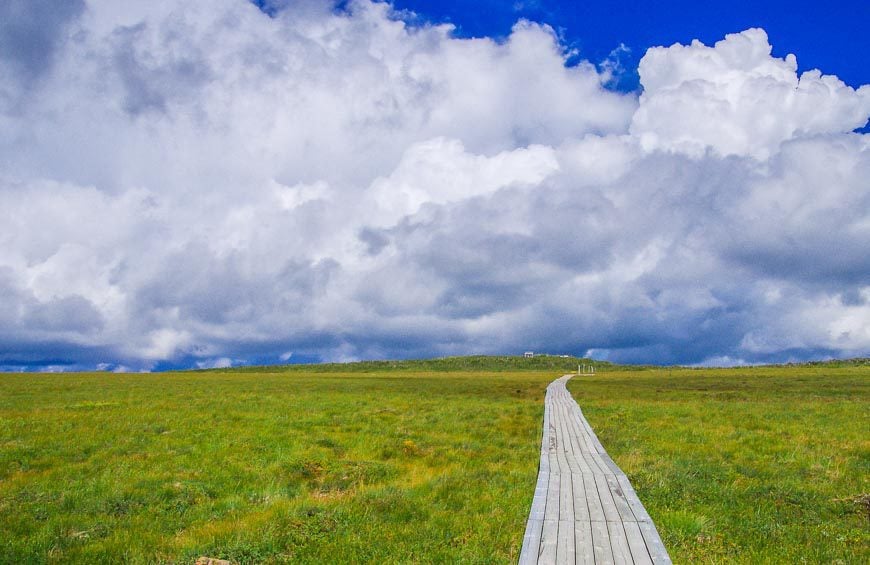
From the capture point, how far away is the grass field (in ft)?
30.9

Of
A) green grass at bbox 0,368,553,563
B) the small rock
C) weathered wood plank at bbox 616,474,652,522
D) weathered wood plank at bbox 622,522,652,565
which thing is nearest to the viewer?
weathered wood plank at bbox 622,522,652,565

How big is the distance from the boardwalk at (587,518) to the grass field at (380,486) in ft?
1.56

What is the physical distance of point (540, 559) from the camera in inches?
311

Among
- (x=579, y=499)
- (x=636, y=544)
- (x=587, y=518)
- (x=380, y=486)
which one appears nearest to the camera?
(x=636, y=544)

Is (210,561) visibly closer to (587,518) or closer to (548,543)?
(548,543)

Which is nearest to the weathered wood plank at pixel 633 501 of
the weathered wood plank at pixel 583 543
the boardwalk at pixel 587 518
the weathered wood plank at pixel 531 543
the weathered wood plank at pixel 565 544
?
the boardwalk at pixel 587 518

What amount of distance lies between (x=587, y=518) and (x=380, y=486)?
5.63 metres

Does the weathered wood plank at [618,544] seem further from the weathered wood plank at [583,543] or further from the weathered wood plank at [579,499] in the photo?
the weathered wood plank at [579,499]

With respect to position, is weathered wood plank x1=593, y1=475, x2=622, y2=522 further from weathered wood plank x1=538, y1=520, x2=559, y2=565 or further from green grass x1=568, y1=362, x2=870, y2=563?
weathered wood plank x1=538, y1=520, x2=559, y2=565

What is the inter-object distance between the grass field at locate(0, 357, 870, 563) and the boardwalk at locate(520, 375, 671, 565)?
0.48m

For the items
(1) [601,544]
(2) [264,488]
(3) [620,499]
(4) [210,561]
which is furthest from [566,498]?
(2) [264,488]

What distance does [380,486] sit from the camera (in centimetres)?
1356

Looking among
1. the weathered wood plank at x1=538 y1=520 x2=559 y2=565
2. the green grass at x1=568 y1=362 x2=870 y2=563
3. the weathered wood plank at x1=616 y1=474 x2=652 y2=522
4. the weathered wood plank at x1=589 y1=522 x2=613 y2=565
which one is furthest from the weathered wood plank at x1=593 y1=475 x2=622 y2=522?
the weathered wood plank at x1=538 y1=520 x2=559 y2=565

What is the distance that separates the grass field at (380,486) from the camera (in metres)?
9.41
